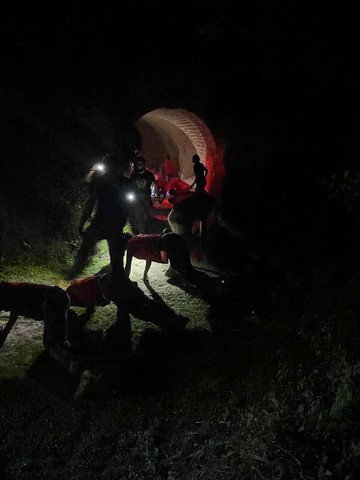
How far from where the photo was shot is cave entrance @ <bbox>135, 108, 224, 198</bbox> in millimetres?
11867

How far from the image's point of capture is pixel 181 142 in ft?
57.5

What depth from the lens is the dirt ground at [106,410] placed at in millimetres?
3543

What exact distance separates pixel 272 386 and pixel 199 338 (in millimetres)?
2060

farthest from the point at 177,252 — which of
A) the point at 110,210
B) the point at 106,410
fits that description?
the point at 106,410

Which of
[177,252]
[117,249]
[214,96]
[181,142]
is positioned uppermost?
[214,96]

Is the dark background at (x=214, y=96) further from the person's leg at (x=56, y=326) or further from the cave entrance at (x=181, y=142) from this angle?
the person's leg at (x=56, y=326)

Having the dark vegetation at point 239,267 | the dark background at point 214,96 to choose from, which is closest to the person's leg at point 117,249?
the dark vegetation at point 239,267

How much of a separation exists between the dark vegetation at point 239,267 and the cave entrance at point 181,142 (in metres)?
0.69

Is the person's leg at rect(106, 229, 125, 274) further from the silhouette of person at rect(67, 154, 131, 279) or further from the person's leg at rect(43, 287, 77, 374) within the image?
the person's leg at rect(43, 287, 77, 374)

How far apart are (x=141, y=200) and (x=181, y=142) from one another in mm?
7591

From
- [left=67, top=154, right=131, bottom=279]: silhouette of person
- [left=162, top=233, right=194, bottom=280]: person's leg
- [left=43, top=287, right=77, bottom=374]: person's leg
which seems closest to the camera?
[left=43, top=287, right=77, bottom=374]: person's leg

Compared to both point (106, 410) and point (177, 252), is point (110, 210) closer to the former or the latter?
point (177, 252)

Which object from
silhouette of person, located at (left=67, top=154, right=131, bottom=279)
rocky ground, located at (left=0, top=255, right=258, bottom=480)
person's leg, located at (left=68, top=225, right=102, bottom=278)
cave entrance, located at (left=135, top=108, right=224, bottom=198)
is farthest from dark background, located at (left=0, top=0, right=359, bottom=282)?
rocky ground, located at (left=0, top=255, right=258, bottom=480)

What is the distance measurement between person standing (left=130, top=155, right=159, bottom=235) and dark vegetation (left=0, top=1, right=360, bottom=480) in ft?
3.20
